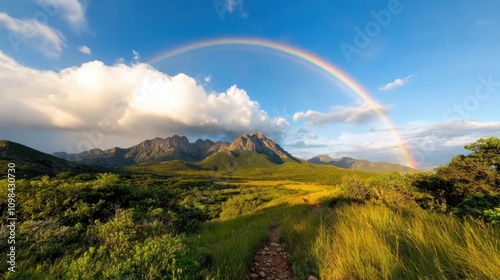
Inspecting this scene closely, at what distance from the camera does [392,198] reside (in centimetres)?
952

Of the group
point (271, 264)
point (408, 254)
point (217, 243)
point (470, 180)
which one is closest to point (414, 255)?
point (408, 254)

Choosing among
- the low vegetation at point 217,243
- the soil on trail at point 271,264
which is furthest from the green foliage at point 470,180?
the soil on trail at point 271,264

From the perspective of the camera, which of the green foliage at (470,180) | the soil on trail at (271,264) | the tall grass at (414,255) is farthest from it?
the green foliage at (470,180)

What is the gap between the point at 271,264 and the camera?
5.29 meters

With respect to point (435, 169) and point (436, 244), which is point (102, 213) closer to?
point (436, 244)

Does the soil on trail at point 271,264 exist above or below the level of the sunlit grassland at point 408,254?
below

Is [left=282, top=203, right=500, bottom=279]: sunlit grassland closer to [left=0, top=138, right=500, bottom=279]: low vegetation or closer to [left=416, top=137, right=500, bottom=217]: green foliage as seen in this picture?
[left=0, top=138, right=500, bottom=279]: low vegetation

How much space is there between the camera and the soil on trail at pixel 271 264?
4.74m

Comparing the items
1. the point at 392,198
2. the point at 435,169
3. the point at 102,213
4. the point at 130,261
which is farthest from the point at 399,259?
the point at 435,169

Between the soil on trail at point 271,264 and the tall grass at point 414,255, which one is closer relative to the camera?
the tall grass at point 414,255

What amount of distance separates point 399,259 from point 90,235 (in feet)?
20.9

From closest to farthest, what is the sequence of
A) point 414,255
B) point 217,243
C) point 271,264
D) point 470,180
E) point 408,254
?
point 414,255
point 408,254
point 271,264
point 217,243
point 470,180

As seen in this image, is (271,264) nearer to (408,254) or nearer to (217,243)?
(217,243)

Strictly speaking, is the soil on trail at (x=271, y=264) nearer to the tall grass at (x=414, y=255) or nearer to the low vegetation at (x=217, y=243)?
the low vegetation at (x=217, y=243)
